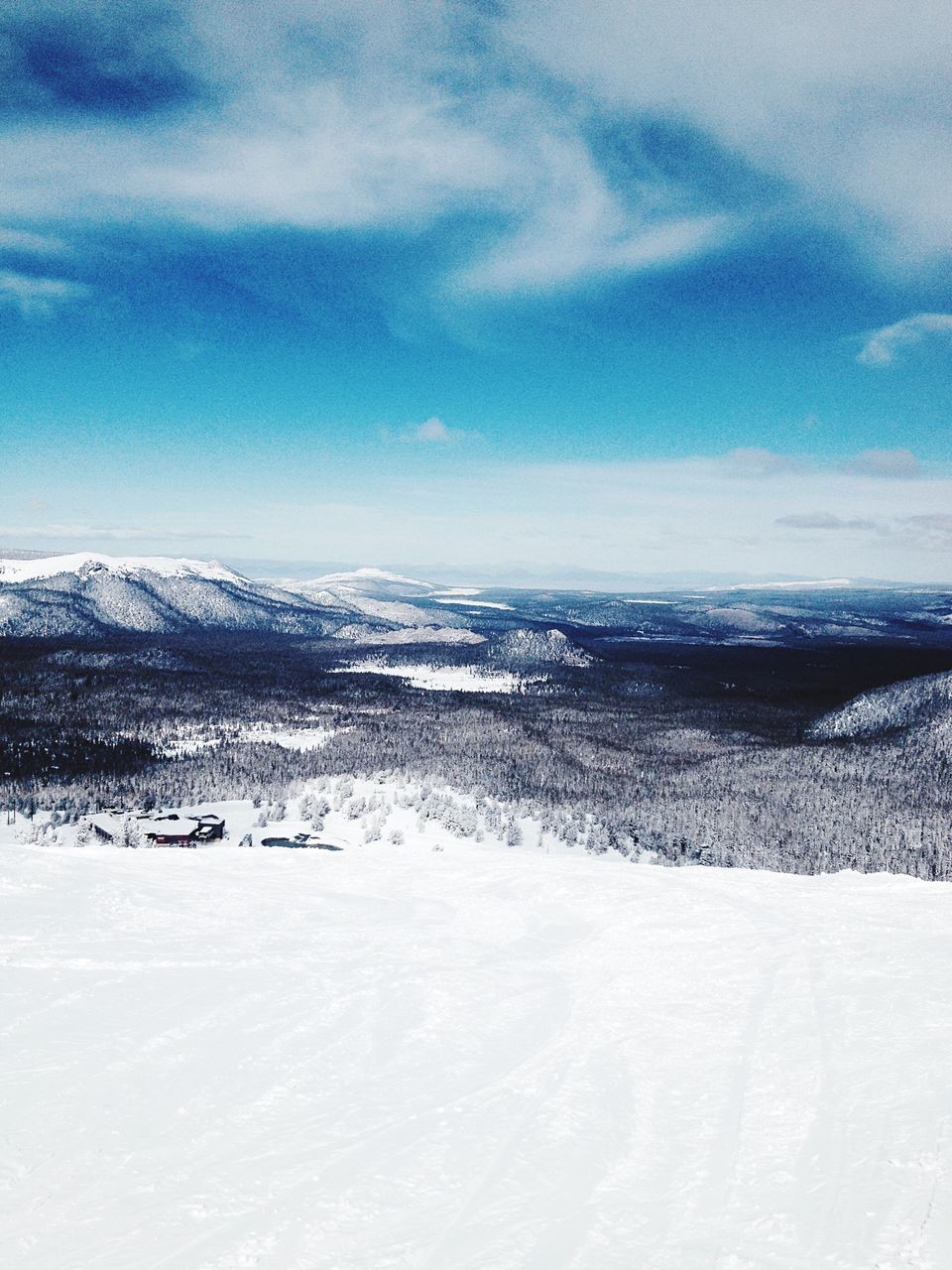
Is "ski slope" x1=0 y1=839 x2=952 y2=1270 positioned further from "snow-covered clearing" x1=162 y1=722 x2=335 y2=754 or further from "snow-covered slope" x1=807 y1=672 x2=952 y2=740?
"snow-covered slope" x1=807 y1=672 x2=952 y2=740

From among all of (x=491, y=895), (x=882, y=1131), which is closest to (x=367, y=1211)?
(x=882, y=1131)

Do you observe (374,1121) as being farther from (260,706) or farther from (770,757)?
(260,706)

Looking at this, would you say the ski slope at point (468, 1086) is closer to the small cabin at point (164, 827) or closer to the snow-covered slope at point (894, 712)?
the small cabin at point (164, 827)

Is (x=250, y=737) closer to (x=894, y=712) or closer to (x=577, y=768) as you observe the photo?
(x=577, y=768)

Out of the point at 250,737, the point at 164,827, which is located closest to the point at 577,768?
the point at 164,827

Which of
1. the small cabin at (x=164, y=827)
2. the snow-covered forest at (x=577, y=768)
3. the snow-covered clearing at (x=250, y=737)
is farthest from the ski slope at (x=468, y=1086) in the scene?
the snow-covered clearing at (x=250, y=737)

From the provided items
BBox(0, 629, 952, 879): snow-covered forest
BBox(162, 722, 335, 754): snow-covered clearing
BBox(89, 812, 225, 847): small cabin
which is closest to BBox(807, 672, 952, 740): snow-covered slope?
BBox(0, 629, 952, 879): snow-covered forest
